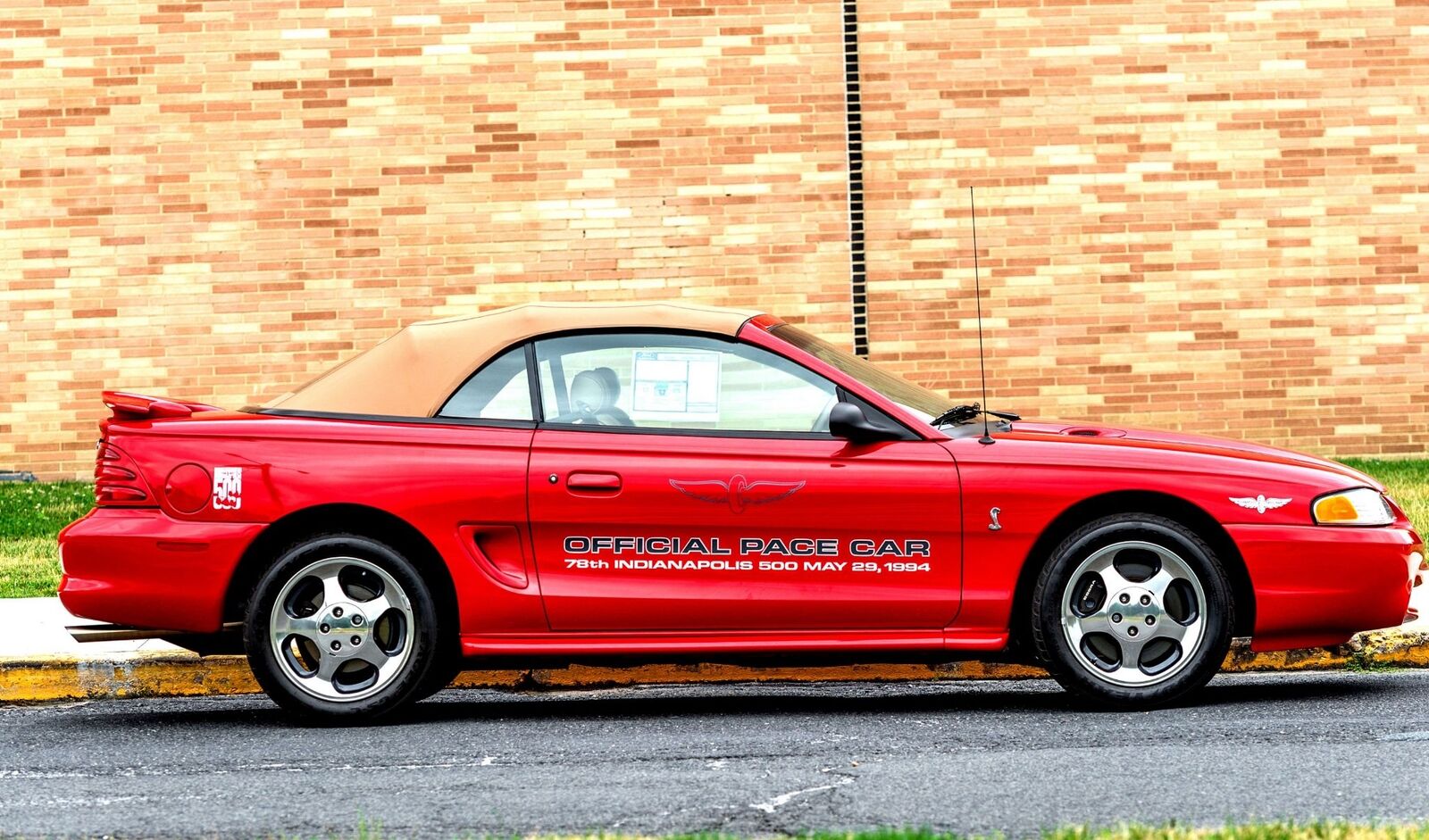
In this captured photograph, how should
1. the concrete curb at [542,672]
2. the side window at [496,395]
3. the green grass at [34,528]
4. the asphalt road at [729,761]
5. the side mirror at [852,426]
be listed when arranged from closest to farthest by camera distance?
the asphalt road at [729,761] → the side mirror at [852,426] → the side window at [496,395] → the concrete curb at [542,672] → the green grass at [34,528]

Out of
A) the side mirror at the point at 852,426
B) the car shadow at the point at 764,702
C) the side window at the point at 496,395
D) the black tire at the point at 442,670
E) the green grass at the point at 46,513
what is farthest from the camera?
the green grass at the point at 46,513

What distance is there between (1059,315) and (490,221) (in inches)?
166

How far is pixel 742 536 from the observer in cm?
613

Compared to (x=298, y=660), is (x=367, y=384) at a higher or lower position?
higher

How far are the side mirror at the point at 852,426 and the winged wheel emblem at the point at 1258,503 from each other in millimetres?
1236

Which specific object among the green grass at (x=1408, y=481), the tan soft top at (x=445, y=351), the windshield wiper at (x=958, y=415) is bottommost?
the green grass at (x=1408, y=481)

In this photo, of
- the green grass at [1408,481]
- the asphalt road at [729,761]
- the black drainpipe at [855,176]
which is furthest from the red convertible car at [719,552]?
the black drainpipe at [855,176]

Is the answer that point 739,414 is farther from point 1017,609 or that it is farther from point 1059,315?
point 1059,315

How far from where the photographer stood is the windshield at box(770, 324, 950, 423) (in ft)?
21.1

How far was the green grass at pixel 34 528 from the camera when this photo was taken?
9500 mm

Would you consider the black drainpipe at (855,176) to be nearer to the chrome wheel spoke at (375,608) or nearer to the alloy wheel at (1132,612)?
the alloy wheel at (1132,612)

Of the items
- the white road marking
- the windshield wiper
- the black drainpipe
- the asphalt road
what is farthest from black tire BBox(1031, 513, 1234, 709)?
the black drainpipe

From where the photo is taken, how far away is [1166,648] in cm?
623

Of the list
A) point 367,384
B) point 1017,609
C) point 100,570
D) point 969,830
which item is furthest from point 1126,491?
point 100,570
